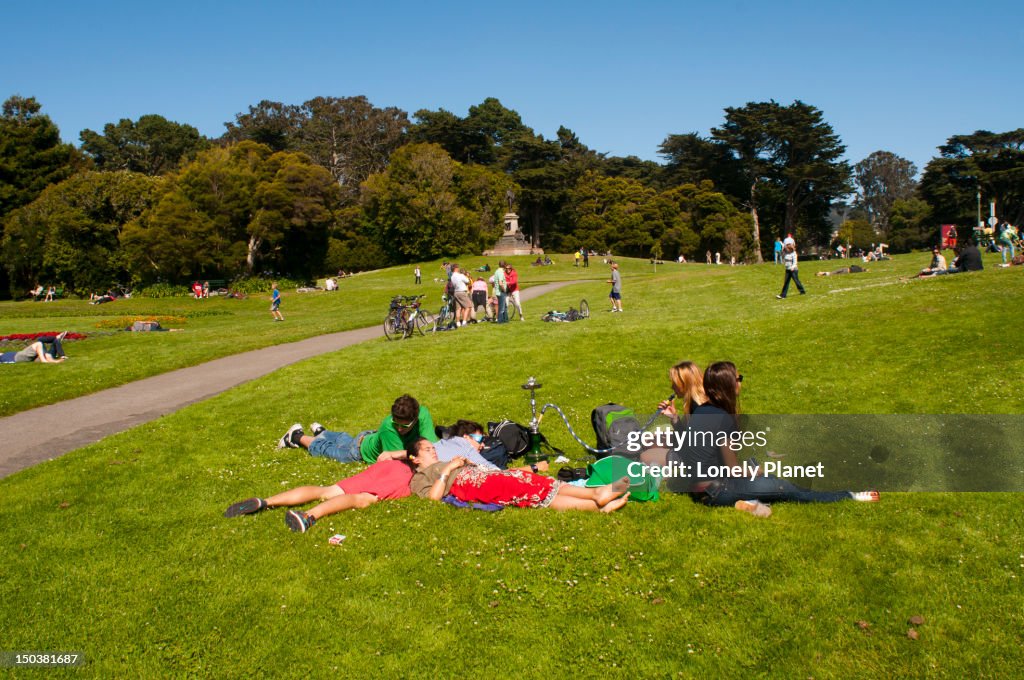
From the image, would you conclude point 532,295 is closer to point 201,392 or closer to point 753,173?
point 201,392

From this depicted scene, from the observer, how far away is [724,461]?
6836mm

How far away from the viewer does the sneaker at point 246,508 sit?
7.00 m

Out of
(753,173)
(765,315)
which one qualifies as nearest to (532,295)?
(765,315)

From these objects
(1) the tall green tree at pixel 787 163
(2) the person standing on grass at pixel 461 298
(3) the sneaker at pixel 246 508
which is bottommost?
(3) the sneaker at pixel 246 508

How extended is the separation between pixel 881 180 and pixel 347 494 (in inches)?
6848

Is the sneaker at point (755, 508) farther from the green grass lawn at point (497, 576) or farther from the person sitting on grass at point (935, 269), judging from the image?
the person sitting on grass at point (935, 269)

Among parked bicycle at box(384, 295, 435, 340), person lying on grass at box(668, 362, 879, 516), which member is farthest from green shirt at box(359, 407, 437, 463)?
parked bicycle at box(384, 295, 435, 340)

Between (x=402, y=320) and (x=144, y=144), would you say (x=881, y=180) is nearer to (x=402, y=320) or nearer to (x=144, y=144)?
(x=144, y=144)

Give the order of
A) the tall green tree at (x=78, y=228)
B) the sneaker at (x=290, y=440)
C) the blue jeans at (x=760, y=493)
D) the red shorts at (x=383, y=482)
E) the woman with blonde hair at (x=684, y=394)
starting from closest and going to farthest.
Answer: the blue jeans at (x=760, y=493), the woman with blonde hair at (x=684, y=394), the red shorts at (x=383, y=482), the sneaker at (x=290, y=440), the tall green tree at (x=78, y=228)

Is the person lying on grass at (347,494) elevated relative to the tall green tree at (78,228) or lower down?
lower down

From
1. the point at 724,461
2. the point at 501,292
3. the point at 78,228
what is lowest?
the point at 724,461

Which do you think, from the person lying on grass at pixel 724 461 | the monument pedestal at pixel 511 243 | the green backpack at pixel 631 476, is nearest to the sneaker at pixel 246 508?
the green backpack at pixel 631 476

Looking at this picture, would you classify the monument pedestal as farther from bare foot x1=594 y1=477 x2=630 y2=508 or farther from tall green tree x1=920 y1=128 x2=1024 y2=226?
bare foot x1=594 y1=477 x2=630 y2=508

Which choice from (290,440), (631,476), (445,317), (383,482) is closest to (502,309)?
(445,317)
